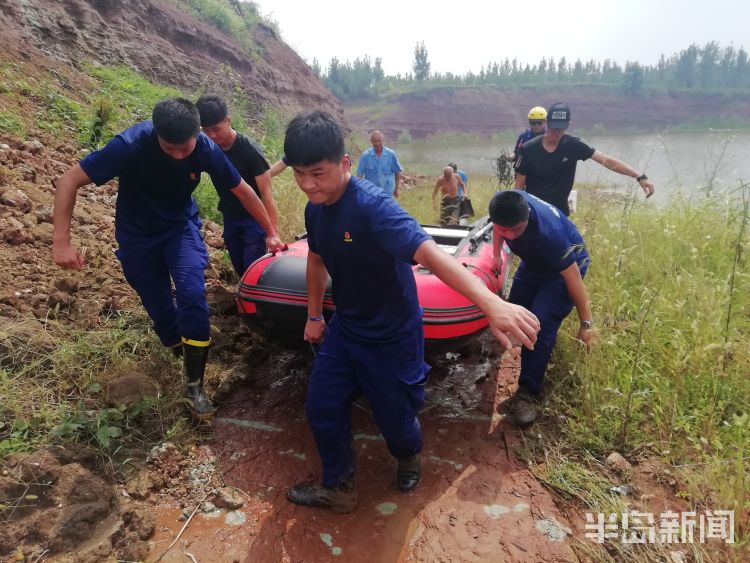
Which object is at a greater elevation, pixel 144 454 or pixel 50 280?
pixel 50 280

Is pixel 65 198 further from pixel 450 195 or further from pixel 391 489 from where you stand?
pixel 450 195

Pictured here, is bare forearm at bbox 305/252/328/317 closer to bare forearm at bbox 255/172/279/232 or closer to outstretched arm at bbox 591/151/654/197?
bare forearm at bbox 255/172/279/232

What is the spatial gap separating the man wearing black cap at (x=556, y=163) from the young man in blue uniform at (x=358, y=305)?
2.28m

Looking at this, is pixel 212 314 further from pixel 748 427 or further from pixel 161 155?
pixel 748 427

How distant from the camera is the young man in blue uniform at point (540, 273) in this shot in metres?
2.49

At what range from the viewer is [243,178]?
3393 mm

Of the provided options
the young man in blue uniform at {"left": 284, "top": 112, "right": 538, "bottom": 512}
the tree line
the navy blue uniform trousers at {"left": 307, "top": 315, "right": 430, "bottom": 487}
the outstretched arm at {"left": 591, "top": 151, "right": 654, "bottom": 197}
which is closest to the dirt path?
the young man in blue uniform at {"left": 284, "top": 112, "right": 538, "bottom": 512}

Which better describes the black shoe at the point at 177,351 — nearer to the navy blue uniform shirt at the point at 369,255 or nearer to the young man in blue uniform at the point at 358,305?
the young man in blue uniform at the point at 358,305

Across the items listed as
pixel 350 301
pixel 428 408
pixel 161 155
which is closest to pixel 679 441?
pixel 428 408

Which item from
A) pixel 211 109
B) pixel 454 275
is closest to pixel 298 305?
pixel 454 275

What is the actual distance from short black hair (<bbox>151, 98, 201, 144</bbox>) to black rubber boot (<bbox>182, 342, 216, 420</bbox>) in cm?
106

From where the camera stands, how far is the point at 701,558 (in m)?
1.72

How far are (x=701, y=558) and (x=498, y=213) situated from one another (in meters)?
1.62

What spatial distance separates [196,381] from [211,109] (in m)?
1.71
